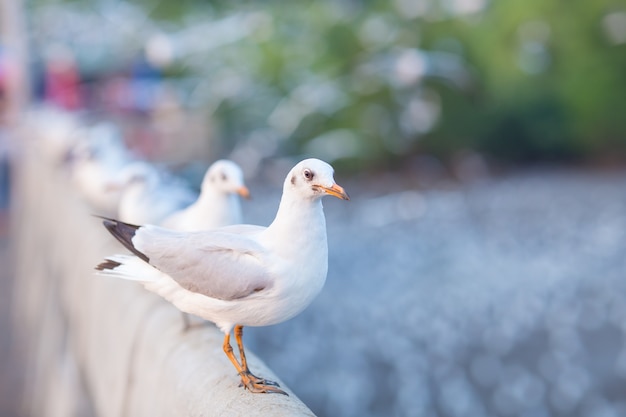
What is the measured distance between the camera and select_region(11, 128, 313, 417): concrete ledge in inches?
119

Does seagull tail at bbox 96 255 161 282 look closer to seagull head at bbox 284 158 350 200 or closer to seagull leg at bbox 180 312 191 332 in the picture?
seagull leg at bbox 180 312 191 332

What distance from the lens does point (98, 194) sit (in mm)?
6590

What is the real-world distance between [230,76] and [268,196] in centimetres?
378

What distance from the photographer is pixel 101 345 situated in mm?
4590

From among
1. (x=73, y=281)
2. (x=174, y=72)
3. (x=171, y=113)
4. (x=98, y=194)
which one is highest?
(x=174, y=72)

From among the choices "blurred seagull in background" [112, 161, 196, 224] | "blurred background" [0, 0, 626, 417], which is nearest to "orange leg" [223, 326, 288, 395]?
"blurred seagull in background" [112, 161, 196, 224]

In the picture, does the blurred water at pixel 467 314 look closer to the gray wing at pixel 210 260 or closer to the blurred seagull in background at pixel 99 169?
the blurred seagull in background at pixel 99 169

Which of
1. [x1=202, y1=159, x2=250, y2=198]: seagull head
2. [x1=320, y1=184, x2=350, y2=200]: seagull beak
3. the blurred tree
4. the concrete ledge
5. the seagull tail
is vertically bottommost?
the concrete ledge

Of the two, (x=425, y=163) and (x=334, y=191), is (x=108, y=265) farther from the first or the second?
(x=425, y=163)

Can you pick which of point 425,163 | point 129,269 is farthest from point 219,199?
point 425,163

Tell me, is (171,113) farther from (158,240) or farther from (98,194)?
(158,240)

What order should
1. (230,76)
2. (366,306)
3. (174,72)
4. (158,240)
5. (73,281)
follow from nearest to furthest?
1. (158,240)
2. (73,281)
3. (366,306)
4. (230,76)
5. (174,72)

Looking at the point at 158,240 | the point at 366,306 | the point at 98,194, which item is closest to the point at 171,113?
the point at 366,306

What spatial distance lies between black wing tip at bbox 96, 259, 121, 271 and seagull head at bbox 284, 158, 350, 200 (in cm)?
73
